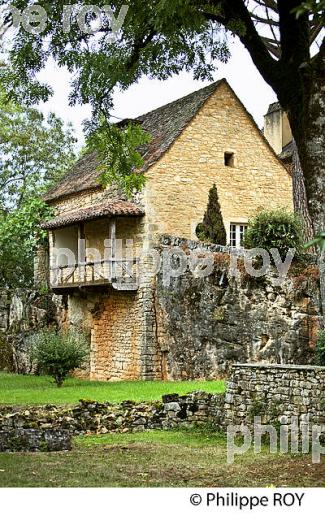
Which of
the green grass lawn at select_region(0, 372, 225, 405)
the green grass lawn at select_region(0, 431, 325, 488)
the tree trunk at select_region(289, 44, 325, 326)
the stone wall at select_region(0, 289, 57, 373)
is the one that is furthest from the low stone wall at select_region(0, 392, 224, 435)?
the stone wall at select_region(0, 289, 57, 373)

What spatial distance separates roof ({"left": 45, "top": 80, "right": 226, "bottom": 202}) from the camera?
1054 inches

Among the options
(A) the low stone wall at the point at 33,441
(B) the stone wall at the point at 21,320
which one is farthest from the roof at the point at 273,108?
(A) the low stone wall at the point at 33,441

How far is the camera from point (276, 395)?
48.8 feet

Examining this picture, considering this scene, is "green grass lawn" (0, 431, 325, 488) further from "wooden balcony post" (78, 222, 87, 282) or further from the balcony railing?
"wooden balcony post" (78, 222, 87, 282)

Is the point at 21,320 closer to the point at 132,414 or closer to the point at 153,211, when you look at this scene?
the point at 153,211

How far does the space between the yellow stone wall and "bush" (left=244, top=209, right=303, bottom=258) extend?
4289 mm

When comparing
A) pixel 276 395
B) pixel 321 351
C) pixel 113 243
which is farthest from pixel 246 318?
pixel 276 395

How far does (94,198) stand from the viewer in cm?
2884

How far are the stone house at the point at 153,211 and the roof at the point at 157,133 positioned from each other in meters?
0.05

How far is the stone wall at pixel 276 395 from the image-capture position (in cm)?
1419

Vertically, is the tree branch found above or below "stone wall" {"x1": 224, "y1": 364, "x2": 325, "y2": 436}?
above

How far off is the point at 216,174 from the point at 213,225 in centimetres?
224

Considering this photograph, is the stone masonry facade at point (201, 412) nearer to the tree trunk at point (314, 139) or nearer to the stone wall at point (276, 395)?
the stone wall at point (276, 395)

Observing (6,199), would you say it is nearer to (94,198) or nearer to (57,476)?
(94,198)
